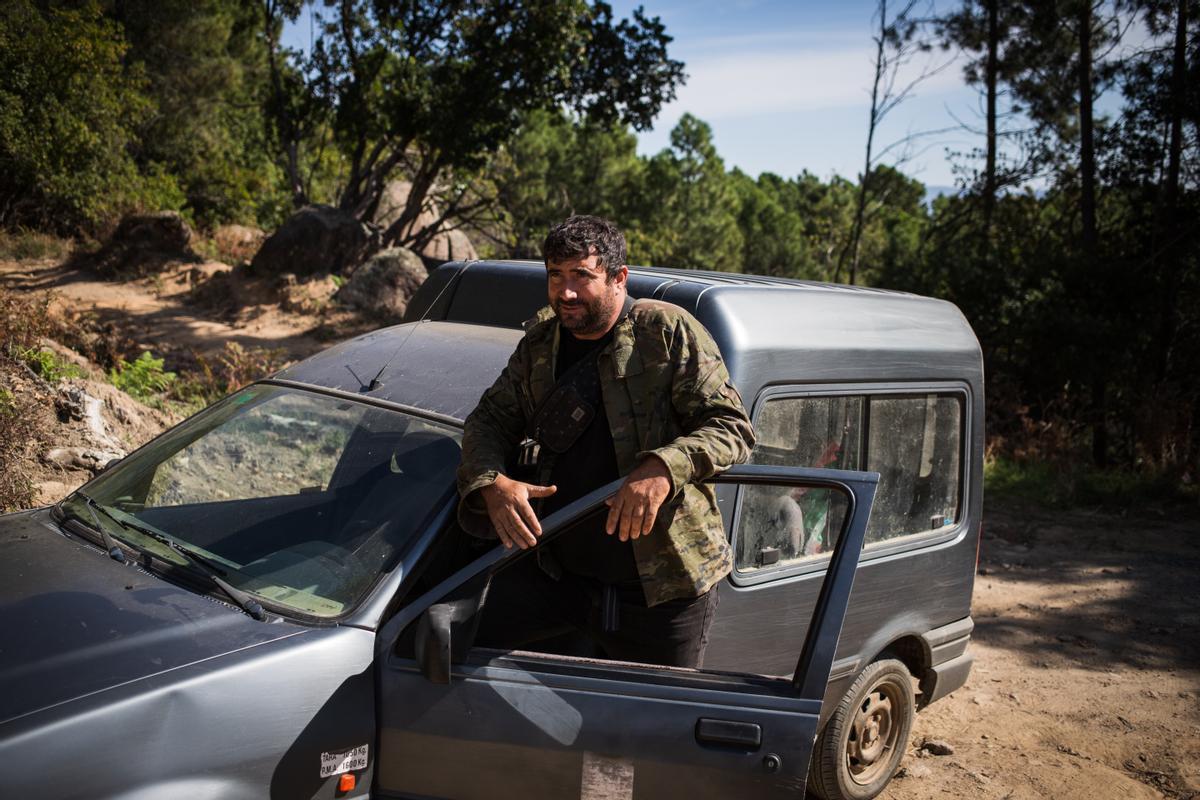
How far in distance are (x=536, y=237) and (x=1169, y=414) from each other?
1378 cm

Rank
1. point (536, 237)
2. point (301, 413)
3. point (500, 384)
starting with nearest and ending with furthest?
point (500, 384), point (301, 413), point (536, 237)

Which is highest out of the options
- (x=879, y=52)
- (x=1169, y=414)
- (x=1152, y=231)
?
(x=879, y=52)

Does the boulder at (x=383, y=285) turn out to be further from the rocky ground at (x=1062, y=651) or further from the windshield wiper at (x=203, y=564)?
the windshield wiper at (x=203, y=564)

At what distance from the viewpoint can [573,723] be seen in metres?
2.16

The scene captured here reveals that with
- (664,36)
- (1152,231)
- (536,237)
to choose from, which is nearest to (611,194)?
(536,237)

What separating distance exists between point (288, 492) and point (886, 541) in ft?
7.28

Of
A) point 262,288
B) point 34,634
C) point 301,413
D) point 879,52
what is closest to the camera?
point 34,634

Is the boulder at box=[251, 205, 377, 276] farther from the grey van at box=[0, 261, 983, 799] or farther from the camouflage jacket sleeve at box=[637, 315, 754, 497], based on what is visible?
the camouflage jacket sleeve at box=[637, 315, 754, 497]

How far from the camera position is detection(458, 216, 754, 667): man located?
2.53m

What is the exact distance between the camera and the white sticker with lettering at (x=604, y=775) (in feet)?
7.03

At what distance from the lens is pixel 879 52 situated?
15516 millimetres

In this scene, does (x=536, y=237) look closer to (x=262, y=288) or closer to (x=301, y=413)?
(x=262, y=288)

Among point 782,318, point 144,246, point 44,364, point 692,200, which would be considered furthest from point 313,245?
point 692,200

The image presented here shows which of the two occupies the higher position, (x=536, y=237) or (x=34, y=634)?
(x=536, y=237)
